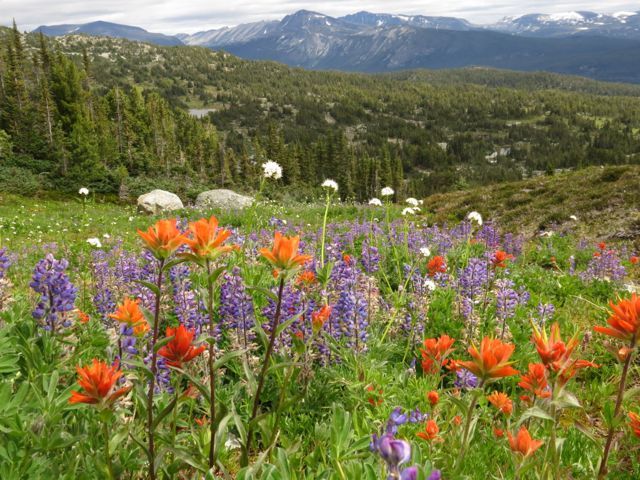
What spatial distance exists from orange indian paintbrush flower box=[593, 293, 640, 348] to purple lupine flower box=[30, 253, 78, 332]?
268cm

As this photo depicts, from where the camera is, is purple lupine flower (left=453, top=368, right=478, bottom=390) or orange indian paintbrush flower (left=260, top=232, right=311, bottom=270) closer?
orange indian paintbrush flower (left=260, top=232, right=311, bottom=270)

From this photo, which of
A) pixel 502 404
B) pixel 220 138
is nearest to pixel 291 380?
pixel 502 404

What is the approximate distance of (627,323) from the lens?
1.76 m

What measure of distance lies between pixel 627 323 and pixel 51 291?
9.36 ft

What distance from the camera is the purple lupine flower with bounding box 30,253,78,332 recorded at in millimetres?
2630

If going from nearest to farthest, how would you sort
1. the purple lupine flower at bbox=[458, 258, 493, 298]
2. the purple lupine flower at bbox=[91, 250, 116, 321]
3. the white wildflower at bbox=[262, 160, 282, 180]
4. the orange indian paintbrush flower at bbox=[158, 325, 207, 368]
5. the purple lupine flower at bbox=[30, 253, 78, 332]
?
1. the orange indian paintbrush flower at bbox=[158, 325, 207, 368]
2. the purple lupine flower at bbox=[30, 253, 78, 332]
3. the purple lupine flower at bbox=[91, 250, 116, 321]
4. the white wildflower at bbox=[262, 160, 282, 180]
5. the purple lupine flower at bbox=[458, 258, 493, 298]

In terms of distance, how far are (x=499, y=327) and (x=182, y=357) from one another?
382cm

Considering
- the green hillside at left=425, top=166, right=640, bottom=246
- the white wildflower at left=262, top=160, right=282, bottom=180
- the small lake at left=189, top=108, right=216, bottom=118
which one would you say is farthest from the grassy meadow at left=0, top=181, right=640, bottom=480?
the small lake at left=189, top=108, right=216, bottom=118

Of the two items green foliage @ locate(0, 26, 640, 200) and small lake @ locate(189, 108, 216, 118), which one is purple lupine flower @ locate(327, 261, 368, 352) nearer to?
green foliage @ locate(0, 26, 640, 200)

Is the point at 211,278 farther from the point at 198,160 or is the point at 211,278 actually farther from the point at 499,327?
the point at 198,160

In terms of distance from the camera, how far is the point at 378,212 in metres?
18.9

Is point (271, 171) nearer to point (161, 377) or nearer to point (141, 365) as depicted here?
point (161, 377)

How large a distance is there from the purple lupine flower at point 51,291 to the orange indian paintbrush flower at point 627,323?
2678 mm

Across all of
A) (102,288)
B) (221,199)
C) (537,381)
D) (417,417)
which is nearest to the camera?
(537,381)
